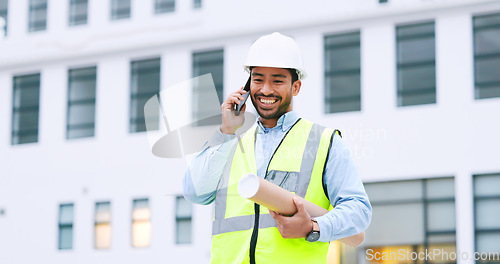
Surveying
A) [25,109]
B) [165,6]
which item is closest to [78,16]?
[165,6]

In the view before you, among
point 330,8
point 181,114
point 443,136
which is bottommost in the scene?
point 181,114

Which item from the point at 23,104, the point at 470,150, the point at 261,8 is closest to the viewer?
the point at 470,150

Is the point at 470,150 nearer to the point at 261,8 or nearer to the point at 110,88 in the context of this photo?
the point at 261,8

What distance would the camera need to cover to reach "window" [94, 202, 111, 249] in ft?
68.6

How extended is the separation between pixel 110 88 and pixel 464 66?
934 centimetres

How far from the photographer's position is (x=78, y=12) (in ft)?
74.4

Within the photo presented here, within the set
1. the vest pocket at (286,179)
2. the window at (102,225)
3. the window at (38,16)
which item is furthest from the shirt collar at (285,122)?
the window at (38,16)

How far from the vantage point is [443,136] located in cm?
1758

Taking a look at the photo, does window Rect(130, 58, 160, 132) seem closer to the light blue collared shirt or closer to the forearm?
the light blue collared shirt

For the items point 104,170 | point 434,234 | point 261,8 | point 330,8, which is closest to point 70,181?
point 104,170

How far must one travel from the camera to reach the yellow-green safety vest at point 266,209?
10.5 feet

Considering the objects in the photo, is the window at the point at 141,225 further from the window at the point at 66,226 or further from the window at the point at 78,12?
the window at the point at 78,12

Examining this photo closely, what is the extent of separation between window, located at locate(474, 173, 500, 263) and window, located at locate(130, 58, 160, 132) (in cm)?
857

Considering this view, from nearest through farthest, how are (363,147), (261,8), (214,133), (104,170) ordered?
(214,133) < (363,147) < (261,8) < (104,170)
